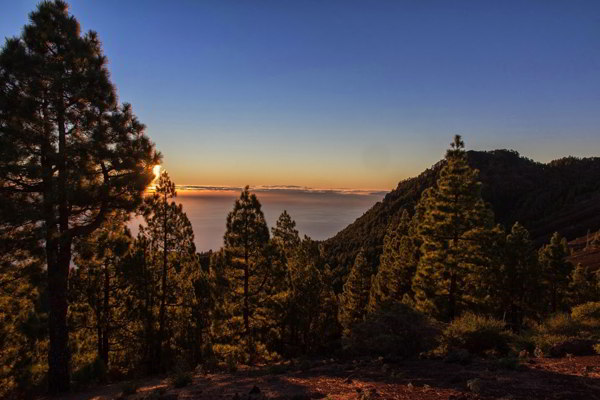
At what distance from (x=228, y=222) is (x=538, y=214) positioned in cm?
18707

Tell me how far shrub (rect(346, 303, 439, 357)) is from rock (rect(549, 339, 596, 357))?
358 cm

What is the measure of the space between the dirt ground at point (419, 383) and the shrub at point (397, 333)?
0.92 m

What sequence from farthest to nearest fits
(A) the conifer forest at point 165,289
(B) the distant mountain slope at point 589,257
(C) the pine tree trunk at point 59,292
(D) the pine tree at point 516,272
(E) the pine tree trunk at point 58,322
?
(B) the distant mountain slope at point 589,257 < (D) the pine tree at point 516,272 < (E) the pine tree trunk at point 58,322 < (C) the pine tree trunk at point 59,292 < (A) the conifer forest at point 165,289

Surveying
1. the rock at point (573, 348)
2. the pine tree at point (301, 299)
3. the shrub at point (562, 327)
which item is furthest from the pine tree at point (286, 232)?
the rock at point (573, 348)

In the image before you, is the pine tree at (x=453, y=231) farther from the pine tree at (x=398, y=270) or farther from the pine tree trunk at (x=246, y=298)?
the pine tree trunk at (x=246, y=298)

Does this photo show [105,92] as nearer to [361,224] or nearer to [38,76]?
[38,76]

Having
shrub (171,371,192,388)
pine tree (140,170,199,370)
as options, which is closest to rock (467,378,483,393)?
shrub (171,371,192,388)

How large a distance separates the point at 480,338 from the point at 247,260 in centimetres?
1403

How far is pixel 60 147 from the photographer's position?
511 inches

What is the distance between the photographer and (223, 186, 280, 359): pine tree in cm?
2281

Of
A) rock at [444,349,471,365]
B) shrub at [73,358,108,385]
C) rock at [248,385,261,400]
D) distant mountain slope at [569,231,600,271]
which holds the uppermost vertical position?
rock at [444,349,471,365]

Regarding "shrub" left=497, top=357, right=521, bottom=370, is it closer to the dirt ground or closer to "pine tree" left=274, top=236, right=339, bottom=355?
the dirt ground

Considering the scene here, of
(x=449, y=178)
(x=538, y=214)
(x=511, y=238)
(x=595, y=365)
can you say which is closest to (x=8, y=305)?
(x=595, y=365)

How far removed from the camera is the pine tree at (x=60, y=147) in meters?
12.0
